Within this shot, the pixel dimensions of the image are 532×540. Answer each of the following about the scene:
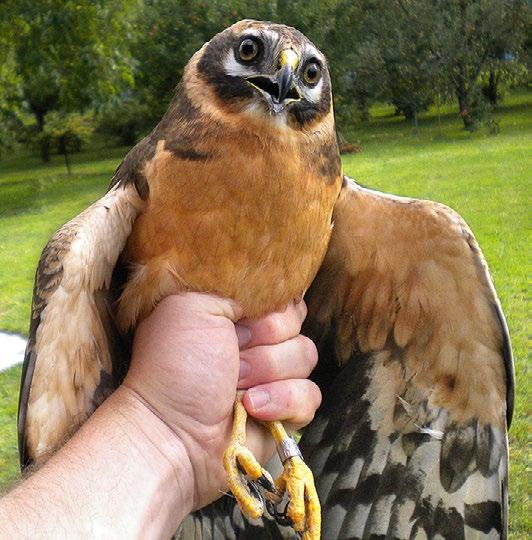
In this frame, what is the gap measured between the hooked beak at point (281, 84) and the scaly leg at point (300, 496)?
3.90 feet

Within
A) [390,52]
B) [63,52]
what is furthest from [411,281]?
[390,52]

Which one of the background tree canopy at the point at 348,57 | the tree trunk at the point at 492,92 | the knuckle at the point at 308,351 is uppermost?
the knuckle at the point at 308,351

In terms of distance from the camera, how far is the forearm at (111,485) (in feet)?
6.38

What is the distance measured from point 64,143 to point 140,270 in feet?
99.6

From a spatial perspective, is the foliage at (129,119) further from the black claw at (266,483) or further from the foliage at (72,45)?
the black claw at (266,483)

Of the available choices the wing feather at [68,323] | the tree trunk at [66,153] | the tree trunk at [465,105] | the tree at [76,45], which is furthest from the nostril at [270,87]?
the tree trunk at [66,153]

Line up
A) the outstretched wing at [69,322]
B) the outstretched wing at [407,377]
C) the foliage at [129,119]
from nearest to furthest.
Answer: the outstretched wing at [69,322] < the outstretched wing at [407,377] < the foliage at [129,119]

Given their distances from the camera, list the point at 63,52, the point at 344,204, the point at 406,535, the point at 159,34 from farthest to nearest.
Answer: the point at 159,34, the point at 63,52, the point at 406,535, the point at 344,204

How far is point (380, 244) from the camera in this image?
280 centimetres

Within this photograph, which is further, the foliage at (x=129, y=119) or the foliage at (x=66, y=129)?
the foliage at (x=66, y=129)

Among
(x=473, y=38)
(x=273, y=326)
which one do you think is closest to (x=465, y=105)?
(x=473, y=38)

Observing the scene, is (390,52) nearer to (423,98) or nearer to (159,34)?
(423,98)

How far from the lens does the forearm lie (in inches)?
76.5

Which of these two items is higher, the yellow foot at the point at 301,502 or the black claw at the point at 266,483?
the black claw at the point at 266,483
